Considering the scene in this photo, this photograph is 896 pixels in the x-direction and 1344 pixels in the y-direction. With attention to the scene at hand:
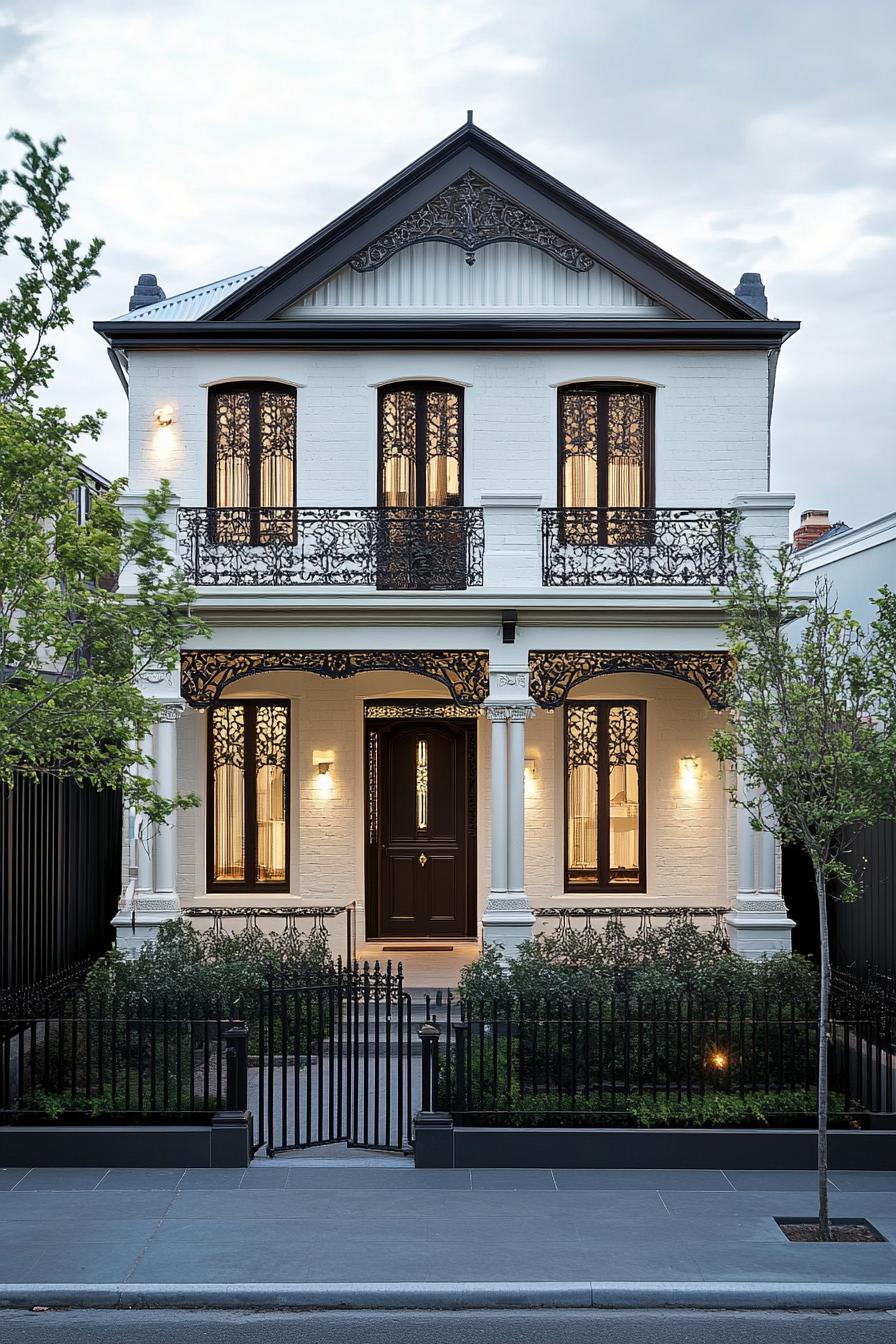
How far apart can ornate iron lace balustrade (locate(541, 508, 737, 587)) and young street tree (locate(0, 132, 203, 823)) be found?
640 centimetres

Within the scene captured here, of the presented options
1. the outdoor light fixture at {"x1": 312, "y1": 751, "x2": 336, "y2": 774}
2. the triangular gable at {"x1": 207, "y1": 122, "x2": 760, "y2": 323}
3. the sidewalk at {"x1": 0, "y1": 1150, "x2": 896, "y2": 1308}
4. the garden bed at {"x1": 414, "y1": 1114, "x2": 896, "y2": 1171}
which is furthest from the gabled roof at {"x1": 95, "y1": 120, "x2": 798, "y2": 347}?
the sidewalk at {"x1": 0, "y1": 1150, "x2": 896, "y2": 1308}

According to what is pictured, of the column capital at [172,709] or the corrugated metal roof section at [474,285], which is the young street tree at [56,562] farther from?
the corrugated metal roof section at [474,285]

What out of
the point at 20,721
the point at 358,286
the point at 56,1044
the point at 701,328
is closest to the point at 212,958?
the point at 56,1044

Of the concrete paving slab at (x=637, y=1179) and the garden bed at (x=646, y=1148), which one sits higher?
the garden bed at (x=646, y=1148)

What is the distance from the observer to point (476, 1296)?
7.32m

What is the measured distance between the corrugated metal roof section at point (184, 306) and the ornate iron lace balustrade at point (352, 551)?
2.94 meters

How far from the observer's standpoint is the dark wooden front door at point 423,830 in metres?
17.5

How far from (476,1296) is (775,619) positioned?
512cm

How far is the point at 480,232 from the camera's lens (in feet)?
53.6

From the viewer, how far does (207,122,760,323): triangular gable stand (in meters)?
16.0

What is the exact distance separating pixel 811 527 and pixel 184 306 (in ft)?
53.0

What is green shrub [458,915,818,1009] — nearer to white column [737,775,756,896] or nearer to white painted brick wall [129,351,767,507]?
white column [737,775,756,896]

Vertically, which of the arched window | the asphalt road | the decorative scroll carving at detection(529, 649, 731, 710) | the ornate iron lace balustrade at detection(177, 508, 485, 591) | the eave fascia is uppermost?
the eave fascia

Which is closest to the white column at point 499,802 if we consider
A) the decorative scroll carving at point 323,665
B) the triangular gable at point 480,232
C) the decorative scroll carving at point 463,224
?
the decorative scroll carving at point 323,665
